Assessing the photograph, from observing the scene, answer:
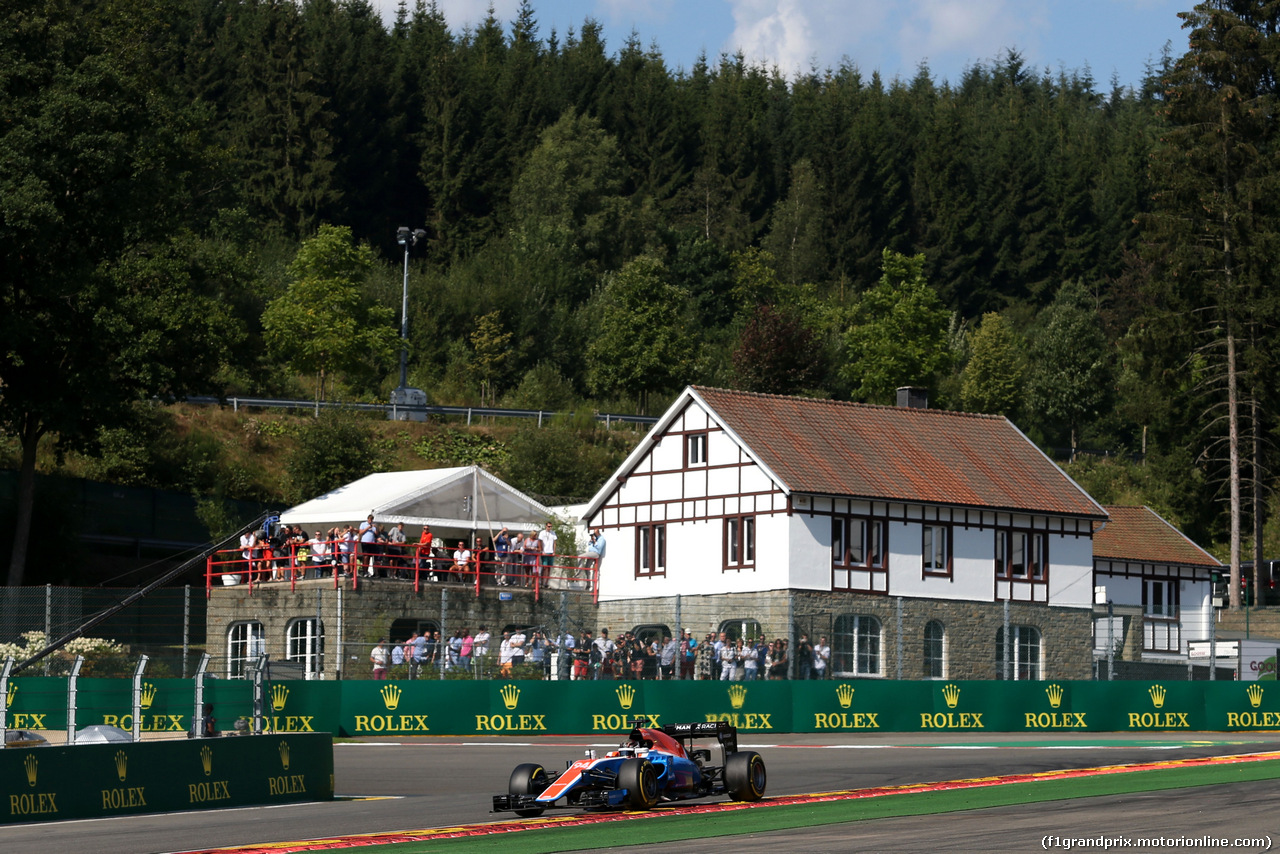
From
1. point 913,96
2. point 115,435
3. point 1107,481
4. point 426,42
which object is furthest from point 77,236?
point 913,96

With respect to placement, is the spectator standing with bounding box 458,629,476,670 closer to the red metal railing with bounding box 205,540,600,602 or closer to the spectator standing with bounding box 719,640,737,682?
the spectator standing with bounding box 719,640,737,682

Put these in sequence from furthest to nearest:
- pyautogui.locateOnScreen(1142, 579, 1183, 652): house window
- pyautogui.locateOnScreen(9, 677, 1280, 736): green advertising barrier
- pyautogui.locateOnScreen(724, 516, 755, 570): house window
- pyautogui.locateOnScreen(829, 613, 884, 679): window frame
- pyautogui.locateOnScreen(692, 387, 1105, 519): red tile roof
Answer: pyautogui.locateOnScreen(1142, 579, 1183, 652): house window < pyautogui.locateOnScreen(692, 387, 1105, 519): red tile roof < pyautogui.locateOnScreen(724, 516, 755, 570): house window < pyautogui.locateOnScreen(829, 613, 884, 679): window frame < pyautogui.locateOnScreen(9, 677, 1280, 736): green advertising barrier

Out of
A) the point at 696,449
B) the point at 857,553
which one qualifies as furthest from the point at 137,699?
the point at 696,449

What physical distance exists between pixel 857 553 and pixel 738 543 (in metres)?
3.26

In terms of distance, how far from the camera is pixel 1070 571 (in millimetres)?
A: 50688

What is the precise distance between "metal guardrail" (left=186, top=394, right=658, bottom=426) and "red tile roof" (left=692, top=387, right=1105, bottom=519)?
66.0 ft

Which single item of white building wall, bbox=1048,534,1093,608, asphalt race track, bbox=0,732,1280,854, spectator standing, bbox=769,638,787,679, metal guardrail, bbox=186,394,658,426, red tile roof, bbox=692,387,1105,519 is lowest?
asphalt race track, bbox=0,732,1280,854

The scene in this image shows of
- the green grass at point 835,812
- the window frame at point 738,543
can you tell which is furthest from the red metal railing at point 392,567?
the green grass at point 835,812

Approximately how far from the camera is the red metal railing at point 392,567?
136 feet

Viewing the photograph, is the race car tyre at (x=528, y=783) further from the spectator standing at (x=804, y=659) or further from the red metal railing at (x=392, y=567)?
the red metal railing at (x=392, y=567)

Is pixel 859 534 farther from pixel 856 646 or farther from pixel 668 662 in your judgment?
pixel 668 662

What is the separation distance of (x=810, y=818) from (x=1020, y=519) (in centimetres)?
3395

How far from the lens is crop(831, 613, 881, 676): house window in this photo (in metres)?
43.3

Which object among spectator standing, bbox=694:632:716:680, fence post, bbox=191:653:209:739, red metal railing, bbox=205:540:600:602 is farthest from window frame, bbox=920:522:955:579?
fence post, bbox=191:653:209:739
